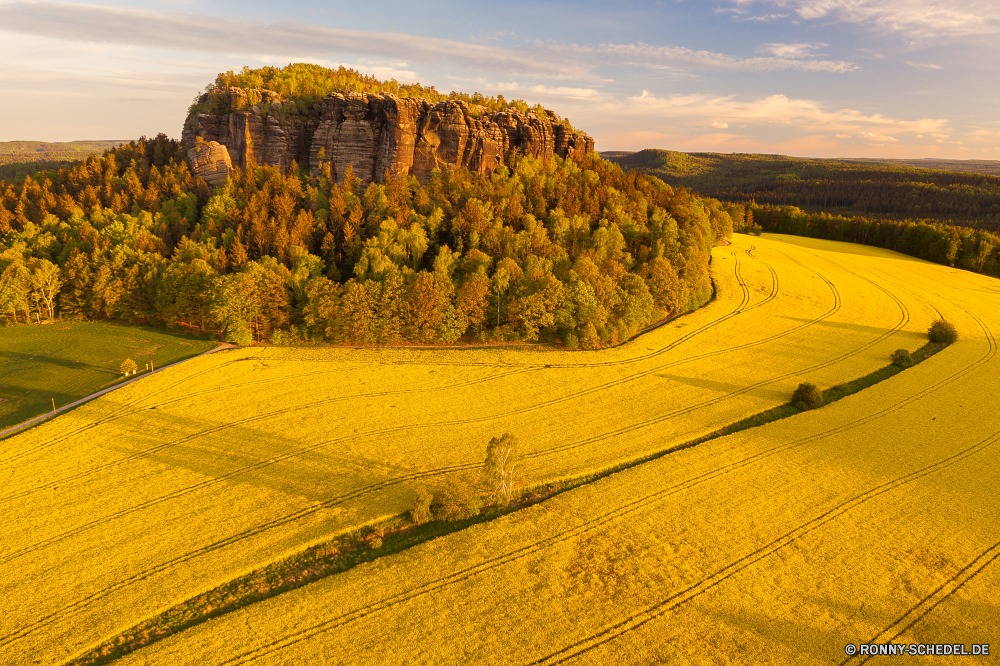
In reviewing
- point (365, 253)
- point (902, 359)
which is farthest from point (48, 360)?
point (902, 359)

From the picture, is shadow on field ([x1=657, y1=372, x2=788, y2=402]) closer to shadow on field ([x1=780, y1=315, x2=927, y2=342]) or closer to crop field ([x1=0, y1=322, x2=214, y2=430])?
shadow on field ([x1=780, y1=315, x2=927, y2=342])

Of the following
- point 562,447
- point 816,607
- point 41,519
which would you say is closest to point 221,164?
point 41,519

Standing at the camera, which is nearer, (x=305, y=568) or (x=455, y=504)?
(x=305, y=568)

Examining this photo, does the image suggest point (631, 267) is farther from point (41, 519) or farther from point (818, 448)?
point (41, 519)

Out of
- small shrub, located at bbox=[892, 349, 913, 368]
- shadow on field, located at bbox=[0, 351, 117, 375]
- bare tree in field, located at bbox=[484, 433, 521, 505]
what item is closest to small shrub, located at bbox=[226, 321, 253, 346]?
shadow on field, located at bbox=[0, 351, 117, 375]

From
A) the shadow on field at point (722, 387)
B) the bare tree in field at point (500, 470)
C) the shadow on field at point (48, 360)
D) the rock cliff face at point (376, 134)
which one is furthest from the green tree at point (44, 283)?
the shadow on field at point (722, 387)

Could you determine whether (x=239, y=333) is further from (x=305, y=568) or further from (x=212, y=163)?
(x=212, y=163)
